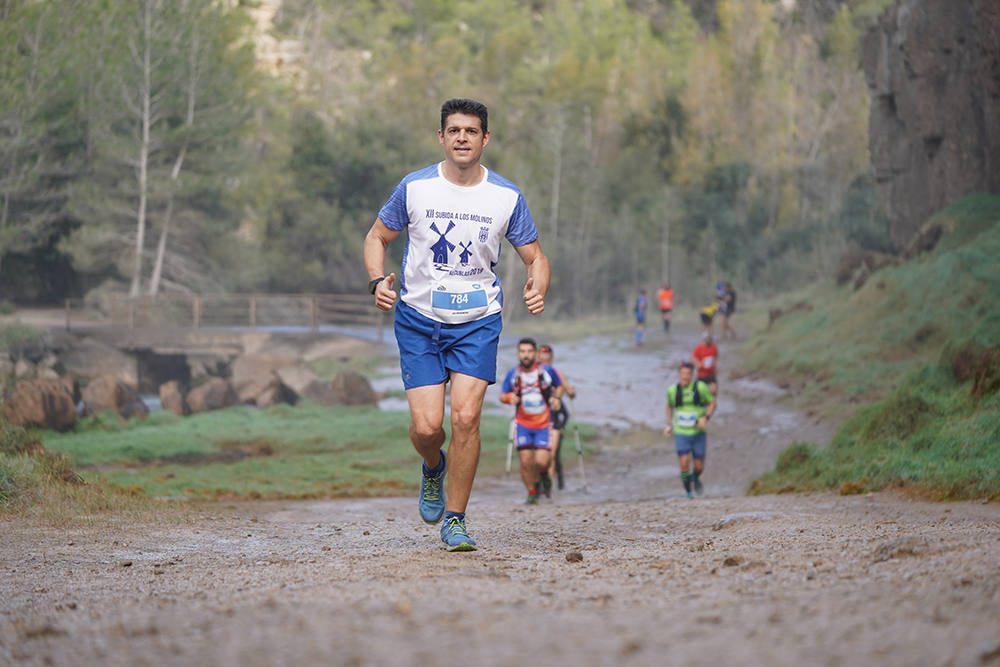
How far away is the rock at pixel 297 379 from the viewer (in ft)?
87.0

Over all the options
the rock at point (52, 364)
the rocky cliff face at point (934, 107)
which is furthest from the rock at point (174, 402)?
the rocky cliff face at point (934, 107)

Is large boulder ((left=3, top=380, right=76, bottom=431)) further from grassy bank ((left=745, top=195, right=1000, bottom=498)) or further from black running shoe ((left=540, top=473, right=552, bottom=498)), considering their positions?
grassy bank ((left=745, top=195, right=1000, bottom=498))

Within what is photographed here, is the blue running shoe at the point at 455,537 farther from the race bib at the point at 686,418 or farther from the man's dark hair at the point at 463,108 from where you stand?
the race bib at the point at 686,418

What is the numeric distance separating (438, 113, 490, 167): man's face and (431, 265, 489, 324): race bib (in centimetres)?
56

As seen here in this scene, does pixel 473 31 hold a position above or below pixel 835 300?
above

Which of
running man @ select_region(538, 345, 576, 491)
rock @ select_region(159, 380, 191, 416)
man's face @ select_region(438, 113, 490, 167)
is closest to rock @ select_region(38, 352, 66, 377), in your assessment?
rock @ select_region(159, 380, 191, 416)

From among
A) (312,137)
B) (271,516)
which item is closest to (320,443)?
(271,516)

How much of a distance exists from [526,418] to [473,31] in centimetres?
6824

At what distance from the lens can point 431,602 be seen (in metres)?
3.79

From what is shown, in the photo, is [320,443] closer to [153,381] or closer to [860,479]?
[860,479]

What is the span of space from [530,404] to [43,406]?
12074mm

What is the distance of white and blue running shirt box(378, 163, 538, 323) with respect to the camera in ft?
19.3

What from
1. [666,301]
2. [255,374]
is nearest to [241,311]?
[255,374]

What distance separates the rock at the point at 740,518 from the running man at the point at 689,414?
423 centimetres
